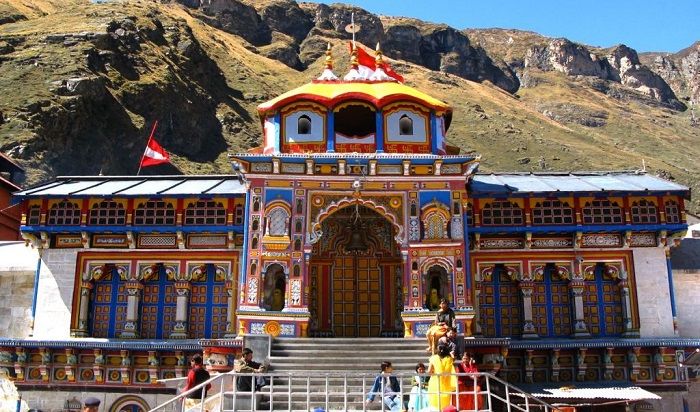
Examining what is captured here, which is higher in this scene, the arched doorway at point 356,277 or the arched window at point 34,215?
the arched window at point 34,215

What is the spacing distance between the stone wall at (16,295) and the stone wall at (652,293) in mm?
20536

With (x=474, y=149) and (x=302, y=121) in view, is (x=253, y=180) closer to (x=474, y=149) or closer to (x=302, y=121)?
(x=302, y=121)

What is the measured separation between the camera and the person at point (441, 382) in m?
13.5

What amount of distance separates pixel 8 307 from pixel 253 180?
10.6m

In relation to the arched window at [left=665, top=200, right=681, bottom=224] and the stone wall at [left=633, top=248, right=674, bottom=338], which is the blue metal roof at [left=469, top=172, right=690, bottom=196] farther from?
the stone wall at [left=633, top=248, right=674, bottom=338]

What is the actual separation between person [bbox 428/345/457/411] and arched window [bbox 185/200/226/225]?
11.1m

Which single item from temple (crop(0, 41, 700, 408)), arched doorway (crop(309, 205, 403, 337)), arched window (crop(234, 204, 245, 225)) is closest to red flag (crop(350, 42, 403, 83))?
temple (crop(0, 41, 700, 408))

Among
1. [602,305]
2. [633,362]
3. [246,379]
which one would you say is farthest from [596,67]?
[246,379]

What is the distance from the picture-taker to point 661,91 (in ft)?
573

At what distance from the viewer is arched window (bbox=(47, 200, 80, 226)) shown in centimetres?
2325

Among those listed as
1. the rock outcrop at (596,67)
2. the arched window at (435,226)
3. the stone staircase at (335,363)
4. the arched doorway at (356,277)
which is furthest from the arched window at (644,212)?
the rock outcrop at (596,67)

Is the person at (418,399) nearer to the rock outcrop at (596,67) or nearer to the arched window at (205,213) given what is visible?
the arched window at (205,213)

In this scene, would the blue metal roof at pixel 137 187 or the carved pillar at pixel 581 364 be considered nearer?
the carved pillar at pixel 581 364

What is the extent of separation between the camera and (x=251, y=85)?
105 metres
